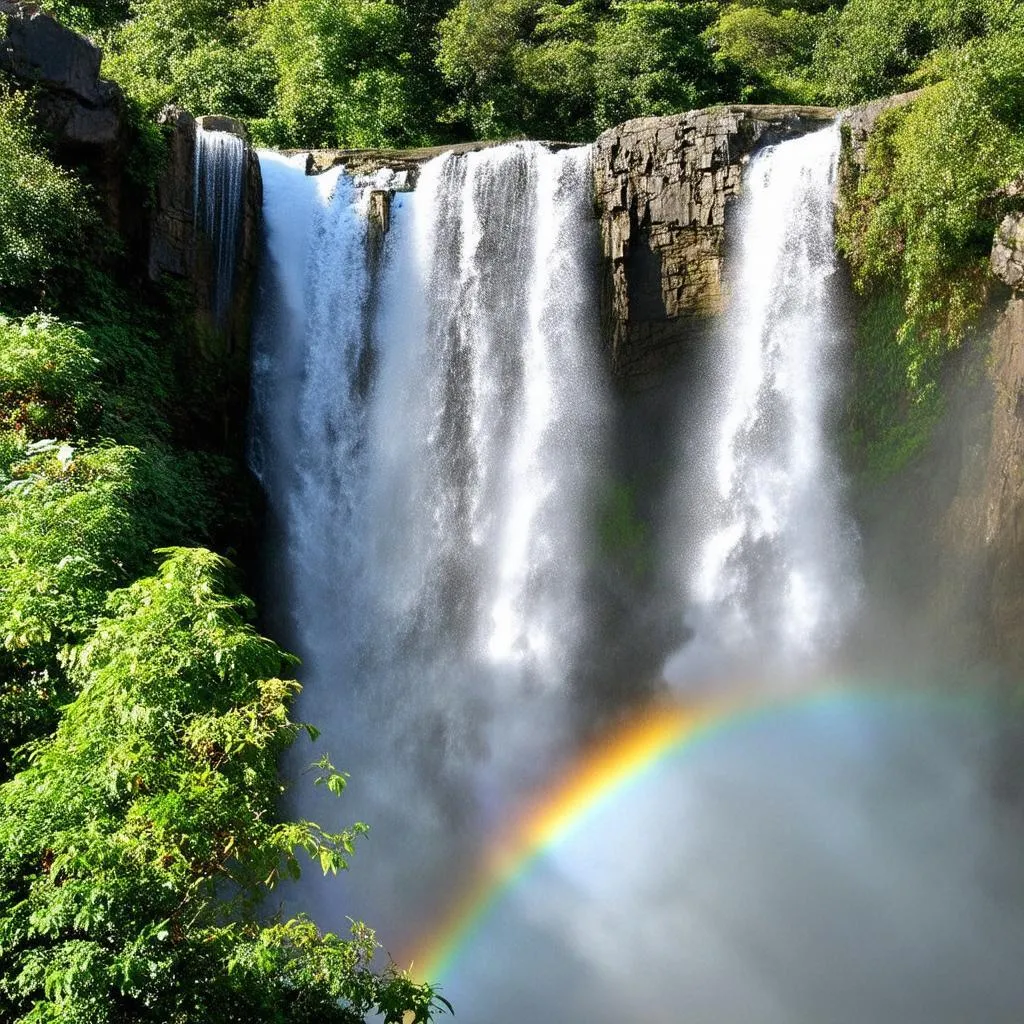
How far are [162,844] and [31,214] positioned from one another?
38.6ft

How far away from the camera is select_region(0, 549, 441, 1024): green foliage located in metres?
4.71

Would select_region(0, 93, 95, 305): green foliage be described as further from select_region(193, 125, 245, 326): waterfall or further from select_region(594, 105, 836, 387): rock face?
select_region(594, 105, 836, 387): rock face

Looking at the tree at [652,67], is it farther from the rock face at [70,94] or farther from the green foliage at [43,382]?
the green foliage at [43,382]

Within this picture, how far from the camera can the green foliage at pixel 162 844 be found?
4.71 meters

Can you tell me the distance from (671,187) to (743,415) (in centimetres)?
454

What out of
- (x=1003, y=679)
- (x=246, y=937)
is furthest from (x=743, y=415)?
(x=246, y=937)

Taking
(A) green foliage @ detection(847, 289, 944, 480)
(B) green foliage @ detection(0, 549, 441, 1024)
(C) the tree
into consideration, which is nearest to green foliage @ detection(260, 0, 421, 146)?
(C) the tree

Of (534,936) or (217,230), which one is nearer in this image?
(534,936)

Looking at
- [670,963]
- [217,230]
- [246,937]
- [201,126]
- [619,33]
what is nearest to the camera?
[246,937]

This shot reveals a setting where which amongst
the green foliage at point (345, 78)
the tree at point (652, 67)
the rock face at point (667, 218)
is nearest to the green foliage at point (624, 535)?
the rock face at point (667, 218)

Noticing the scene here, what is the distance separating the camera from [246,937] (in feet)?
19.3

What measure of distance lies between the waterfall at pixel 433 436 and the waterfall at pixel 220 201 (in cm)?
95

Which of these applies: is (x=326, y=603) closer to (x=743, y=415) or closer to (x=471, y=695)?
(x=471, y=695)

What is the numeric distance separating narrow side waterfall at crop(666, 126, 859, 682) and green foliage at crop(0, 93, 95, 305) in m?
11.3
